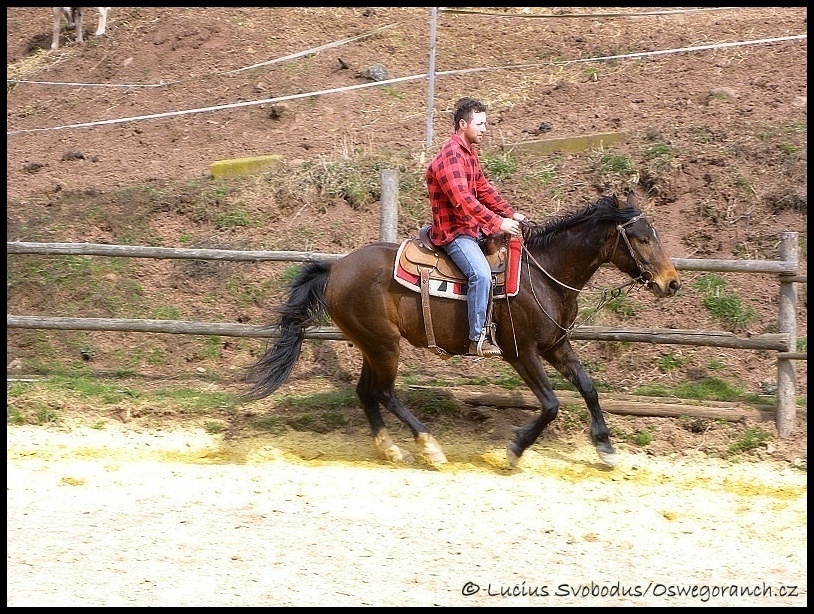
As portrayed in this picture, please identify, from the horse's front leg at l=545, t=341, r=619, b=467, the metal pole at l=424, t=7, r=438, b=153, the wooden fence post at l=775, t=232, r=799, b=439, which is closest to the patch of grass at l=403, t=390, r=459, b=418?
the horse's front leg at l=545, t=341, r=619, b=467

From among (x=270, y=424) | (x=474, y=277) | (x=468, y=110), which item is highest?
(x=468, y=110)

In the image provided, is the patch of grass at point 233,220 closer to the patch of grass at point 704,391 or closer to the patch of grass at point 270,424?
the patch of grass at point 270,424

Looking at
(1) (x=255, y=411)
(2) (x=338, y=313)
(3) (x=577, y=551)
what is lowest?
(1) (x=255, y=411)

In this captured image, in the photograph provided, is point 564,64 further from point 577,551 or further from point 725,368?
point 577,551

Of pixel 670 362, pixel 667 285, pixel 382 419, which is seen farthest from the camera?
pixel 670 362

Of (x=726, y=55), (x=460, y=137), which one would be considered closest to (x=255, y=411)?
(x=460, y=137)

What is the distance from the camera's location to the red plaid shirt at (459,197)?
6488 millimetres

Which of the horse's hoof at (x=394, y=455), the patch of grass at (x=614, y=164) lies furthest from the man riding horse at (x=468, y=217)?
the patch of grass at (x=614, y=164)

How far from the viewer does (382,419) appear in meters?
7.27

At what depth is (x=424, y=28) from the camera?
44.9ft

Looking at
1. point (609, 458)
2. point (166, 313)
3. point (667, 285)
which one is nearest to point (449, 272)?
point (667, 285)

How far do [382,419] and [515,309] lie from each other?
1444 mm

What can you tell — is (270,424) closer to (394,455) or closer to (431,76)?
(394,455)

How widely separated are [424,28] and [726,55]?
4557 millimetres
